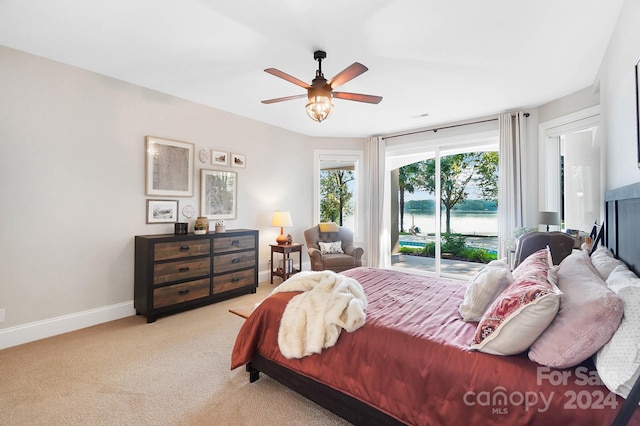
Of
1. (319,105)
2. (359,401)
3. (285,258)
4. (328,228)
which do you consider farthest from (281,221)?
(359,401)

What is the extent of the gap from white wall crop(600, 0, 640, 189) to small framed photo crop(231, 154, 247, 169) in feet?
13.9

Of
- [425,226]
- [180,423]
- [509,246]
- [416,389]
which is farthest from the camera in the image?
[425,226]

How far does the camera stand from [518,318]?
4.11 ft

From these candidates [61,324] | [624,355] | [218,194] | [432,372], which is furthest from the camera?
[218,194]

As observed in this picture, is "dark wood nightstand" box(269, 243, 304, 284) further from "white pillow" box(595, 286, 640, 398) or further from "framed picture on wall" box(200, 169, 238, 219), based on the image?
"white pillow" box(595, 286, 640, 398)

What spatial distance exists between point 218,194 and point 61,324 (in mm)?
2258

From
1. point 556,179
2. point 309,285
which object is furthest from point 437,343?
point 556,179

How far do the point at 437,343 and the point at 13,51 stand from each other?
168 inches

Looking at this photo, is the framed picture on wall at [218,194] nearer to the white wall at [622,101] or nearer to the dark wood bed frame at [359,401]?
the dark wood bed frame at [359,401]

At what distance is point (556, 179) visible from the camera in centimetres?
396

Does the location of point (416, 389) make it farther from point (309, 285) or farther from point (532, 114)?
point (532, 114)

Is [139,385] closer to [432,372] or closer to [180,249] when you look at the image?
[180,249]

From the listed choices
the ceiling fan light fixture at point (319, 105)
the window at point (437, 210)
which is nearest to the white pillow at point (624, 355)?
the ceiling fan light fixture at point (319, 105)

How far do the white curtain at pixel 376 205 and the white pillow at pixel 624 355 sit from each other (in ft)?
14.7
